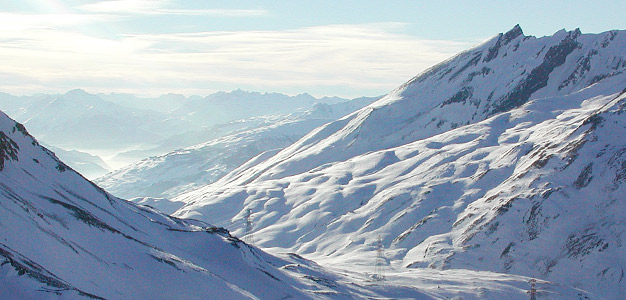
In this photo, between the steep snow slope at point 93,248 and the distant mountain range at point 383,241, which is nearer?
the steep snow slope at point 93,248

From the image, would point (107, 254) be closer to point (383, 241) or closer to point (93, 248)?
point (93, 248)

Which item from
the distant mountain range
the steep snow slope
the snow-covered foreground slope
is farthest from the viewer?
the distant mountain range

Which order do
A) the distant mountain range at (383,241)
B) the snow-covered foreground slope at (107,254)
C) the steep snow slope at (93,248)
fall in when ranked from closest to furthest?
the steep snow slope at (93,248) < the snow-covered foreground slope at (107,254) < the distant mountain range at (383,241)

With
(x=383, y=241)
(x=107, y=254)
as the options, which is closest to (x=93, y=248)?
(x=107, y=254)

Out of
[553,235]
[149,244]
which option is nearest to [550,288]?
[553,235]

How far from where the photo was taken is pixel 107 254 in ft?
225

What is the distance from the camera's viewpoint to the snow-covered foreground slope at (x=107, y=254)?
54781 millimetres

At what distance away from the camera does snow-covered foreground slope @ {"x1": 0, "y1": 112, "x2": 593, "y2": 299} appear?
54781mm

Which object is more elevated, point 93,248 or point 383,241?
point 93,248

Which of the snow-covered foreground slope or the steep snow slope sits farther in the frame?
the snow-covered foreground slope

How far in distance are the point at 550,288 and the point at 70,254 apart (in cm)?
9438

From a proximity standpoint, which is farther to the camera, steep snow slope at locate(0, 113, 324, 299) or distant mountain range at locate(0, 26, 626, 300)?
distant mountain range at locate(0, 26, 626, 300)

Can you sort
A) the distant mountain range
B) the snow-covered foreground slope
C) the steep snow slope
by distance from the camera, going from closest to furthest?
the steep snow slope → the snow-covered foreground slope → the distant mountain range

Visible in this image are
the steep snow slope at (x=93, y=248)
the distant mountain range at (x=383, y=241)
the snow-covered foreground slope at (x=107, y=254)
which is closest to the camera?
the steep snow slope at (x=93, y=248)
